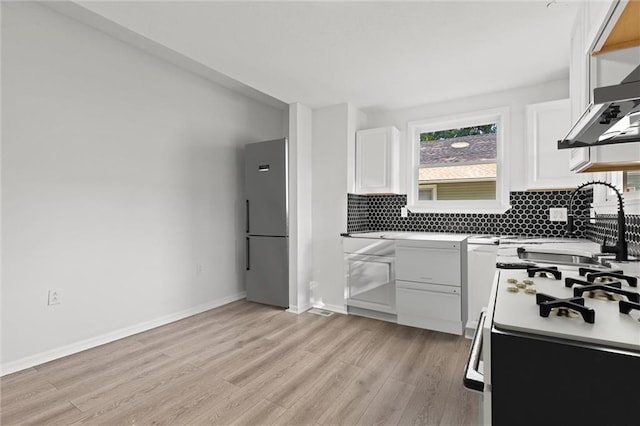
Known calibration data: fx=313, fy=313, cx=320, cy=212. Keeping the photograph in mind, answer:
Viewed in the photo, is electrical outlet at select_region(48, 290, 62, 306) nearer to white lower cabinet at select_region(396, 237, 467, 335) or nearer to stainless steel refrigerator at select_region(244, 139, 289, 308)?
stainless steel refrigerator at select_region(244, 139, 289, 308)

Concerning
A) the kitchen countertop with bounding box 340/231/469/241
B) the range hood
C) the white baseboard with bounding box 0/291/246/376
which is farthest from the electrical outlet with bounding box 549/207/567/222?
the white baseboard with bounding box 0/291/246/376

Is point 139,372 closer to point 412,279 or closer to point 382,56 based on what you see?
point 412,279

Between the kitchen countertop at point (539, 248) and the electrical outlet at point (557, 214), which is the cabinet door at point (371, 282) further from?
the electrical outlet at point (557, 214)

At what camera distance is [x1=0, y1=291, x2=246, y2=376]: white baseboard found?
91.5 inches

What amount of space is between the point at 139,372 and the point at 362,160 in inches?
119

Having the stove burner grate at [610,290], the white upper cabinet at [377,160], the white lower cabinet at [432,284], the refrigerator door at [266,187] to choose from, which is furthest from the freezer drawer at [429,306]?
the stove burner grate at [610,290]

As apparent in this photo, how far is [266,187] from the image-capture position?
3879 millimetres

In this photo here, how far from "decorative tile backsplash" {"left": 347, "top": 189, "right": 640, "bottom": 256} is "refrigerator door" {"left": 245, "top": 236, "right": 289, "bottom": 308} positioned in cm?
90

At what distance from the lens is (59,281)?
2.55 m

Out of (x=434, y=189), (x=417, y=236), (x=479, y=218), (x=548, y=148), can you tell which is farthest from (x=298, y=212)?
(x=548, y=148)

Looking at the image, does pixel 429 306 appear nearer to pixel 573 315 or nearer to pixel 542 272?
pixel 542 272

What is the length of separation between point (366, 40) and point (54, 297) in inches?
125

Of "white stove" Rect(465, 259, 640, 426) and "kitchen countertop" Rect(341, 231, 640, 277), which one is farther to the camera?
"kitchen countertop" Rect(341, 231, 640, 277)

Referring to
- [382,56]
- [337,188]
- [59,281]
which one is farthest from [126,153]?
[382,56]
